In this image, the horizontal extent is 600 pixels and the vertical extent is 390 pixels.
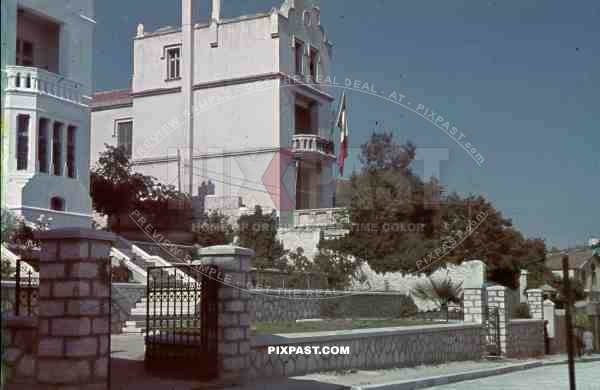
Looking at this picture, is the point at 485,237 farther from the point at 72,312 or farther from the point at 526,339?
the point at 72,312

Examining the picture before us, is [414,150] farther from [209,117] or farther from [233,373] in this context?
[233,373]

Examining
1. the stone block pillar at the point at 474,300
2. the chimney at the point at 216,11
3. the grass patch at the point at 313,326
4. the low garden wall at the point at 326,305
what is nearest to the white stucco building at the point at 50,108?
the low garden wall at the point at 326,305

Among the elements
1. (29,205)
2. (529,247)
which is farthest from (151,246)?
(529,247)

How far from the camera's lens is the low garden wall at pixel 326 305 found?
22.3 m

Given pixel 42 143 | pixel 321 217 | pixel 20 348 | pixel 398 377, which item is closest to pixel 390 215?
pixel 321 217

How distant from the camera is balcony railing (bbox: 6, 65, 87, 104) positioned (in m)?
23.8

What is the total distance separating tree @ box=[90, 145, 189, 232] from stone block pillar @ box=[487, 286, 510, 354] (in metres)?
15.2

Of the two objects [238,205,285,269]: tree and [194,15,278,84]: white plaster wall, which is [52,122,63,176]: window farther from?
[194,15,278,84]: white plaster wall

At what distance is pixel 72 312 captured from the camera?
9219 millimetres

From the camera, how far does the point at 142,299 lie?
A: 20094 millimetres

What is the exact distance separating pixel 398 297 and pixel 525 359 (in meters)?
7.20

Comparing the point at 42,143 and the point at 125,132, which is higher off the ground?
the point at 125,132

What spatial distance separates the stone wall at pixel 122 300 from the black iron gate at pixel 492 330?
9.18 m

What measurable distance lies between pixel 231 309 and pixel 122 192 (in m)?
20.0
